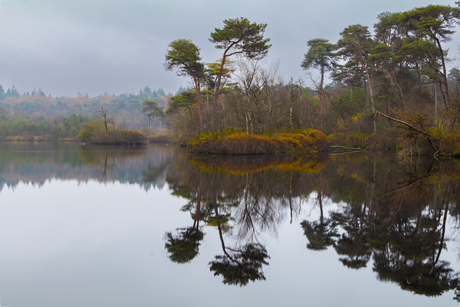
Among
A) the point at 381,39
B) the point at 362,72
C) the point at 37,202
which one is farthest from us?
the point at 381,39

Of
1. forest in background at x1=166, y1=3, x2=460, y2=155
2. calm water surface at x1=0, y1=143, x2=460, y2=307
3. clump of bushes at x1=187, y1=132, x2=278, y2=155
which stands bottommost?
calm water surface at x1=0, y1=143, x2=460, y2=307

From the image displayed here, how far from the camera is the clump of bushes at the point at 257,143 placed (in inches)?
808

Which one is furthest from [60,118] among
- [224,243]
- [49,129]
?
[224,243]

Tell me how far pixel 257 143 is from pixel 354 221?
16.0 meters

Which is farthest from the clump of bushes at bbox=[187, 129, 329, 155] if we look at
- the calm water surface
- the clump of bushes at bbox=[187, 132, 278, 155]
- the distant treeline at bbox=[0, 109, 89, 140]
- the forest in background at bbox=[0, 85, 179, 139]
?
the distant treeline at bbox=[0, 109, 89, 140]

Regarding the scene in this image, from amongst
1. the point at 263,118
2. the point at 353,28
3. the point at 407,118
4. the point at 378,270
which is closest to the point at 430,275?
the point at 378,270

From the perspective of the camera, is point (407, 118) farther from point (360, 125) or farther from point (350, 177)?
point (360, 125)

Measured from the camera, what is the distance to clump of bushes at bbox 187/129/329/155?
20531 mm

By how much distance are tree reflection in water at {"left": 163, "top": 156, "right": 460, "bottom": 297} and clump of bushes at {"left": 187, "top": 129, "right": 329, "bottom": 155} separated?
1156cm

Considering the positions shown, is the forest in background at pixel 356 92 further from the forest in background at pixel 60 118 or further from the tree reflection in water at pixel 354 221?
the forest in background at pixel 60 118

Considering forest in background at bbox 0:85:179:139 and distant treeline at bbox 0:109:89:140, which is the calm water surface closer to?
forest in background at bbox 0:85:179:139

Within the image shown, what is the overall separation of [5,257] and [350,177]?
9.01 metres

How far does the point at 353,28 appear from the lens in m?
31.6

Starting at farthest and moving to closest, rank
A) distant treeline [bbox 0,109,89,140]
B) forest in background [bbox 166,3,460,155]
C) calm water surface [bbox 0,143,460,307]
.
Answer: distant treeline [bbox 0,109,89,140] → forest in background [bbox 166,3,460,155] → calm water surface [bbox 0,143,460,307]
